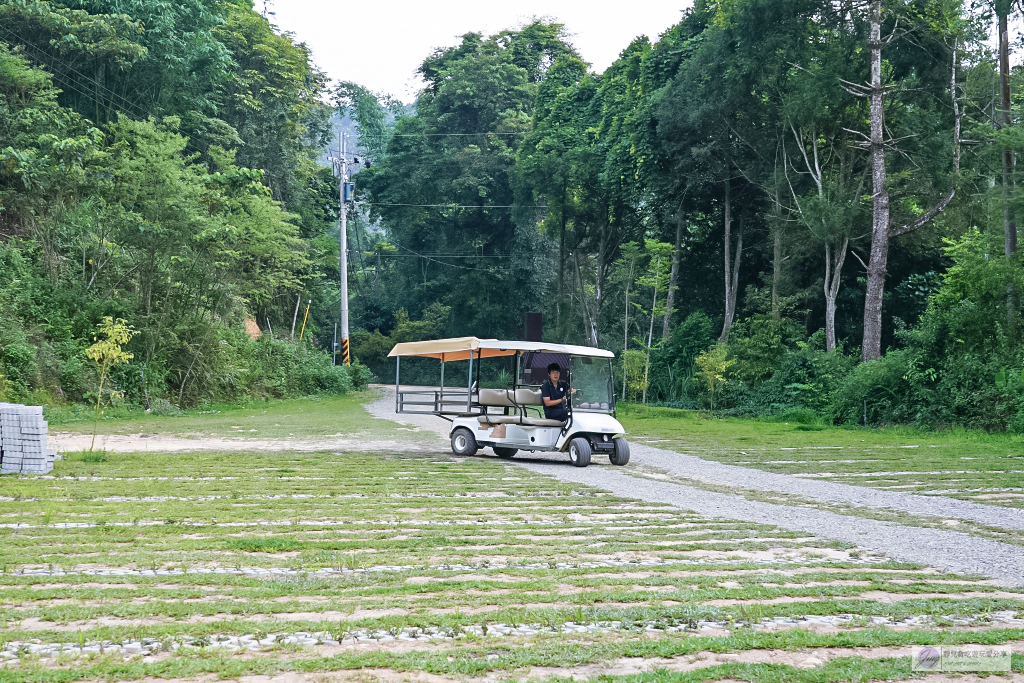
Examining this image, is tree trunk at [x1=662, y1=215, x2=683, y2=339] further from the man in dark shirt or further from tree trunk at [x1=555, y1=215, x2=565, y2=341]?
the man in dark shirt

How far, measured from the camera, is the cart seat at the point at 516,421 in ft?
53.9

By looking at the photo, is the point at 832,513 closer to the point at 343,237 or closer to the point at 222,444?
the point at 222,444

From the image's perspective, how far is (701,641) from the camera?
203 inches

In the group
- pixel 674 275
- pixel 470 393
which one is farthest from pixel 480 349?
pixel 674 275

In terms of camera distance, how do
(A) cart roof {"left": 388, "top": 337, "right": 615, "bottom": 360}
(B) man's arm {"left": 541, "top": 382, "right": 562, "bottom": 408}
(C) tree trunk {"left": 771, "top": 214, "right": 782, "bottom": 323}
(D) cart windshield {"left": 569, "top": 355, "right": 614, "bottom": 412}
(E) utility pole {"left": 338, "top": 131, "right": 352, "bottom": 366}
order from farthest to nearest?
(E) utility pole {"left": 338, "top": 131, "right": 352, "bottom": 366} < (C) tree trunk {"left": 771, "top": 214, "right": 782, "bottom": 323} < (A) cart roof {"left": 388, "top": 337, "right": 615, "bottom": 360} < (D) cart windshield {"left": 569, "top": 355, "right": 614, "bottom": 412} < (B) man's arm {"left": 541, "top": 382, "right": 562, "bottom": 408}

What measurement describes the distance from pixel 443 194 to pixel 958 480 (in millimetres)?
51107

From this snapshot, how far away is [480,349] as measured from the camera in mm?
17781

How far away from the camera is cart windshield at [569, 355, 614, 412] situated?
668 inches

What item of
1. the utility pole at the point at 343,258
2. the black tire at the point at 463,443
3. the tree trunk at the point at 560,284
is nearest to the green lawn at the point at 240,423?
the black tire at the point at 463,443

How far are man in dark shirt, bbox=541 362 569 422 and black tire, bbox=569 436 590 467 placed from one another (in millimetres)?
425

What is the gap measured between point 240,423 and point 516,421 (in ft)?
37.9

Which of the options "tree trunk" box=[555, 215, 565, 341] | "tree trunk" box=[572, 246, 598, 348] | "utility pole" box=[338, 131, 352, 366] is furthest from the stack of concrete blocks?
"tree trunk" box=[555, 215, 565, 341]

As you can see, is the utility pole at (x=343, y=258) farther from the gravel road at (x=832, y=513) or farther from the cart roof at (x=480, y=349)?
the gravel road at (x=832, y=513)

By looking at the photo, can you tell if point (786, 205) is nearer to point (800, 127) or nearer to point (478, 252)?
point (800, 127)
